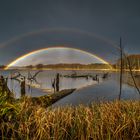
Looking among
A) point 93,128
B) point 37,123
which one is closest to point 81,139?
point 93,128

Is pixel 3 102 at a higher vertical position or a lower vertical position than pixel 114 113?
higher

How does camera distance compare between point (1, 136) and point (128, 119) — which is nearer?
point (1, 136)

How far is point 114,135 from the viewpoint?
6840 millimetres

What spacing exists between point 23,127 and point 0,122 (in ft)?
1.83

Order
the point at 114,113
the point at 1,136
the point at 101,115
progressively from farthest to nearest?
the point at 114,113 → the point at 101,115 → the point at 1,136

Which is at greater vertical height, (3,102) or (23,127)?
(3,102)

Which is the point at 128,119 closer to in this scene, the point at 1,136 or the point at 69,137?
the point at 69,137

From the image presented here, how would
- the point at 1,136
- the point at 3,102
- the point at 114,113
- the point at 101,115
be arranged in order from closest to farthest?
the point at 1,136, the point at 3,102, the point at 101,115, the point at 114,113

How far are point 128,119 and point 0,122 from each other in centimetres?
327

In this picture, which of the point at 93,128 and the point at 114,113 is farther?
the point at 114,113

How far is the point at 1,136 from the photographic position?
21.3 feet

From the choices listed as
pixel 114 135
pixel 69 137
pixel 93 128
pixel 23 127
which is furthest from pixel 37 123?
pixel 114 135

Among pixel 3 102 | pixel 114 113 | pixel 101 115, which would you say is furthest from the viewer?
pixel 114 113

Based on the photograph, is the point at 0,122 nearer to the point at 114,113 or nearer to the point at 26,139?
the point at 26,139
